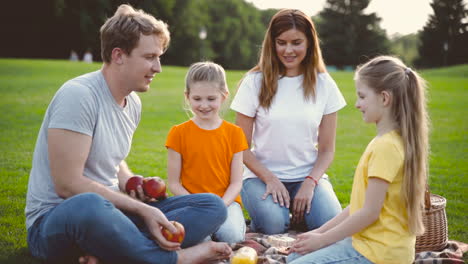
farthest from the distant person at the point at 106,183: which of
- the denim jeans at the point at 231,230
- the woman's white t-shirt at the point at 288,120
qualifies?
the woman's white t-shirt at the point at 288,120

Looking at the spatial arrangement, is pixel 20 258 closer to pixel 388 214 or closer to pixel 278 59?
pixel 388 214

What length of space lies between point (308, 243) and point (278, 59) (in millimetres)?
1980

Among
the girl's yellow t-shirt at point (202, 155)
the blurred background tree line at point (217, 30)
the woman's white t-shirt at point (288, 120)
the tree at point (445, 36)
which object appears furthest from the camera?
the tree at point (445, 36)

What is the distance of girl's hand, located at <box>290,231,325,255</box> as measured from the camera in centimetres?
321

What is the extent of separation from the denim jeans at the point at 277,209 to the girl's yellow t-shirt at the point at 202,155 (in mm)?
373

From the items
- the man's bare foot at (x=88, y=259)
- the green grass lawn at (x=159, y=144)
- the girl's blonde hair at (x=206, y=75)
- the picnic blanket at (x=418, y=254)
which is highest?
the girl's blonde hair at (x=206, y=75)

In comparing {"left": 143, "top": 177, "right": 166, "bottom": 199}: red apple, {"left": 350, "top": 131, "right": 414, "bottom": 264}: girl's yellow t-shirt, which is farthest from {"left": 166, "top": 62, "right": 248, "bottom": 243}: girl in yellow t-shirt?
{"left": 350, "top": 131, "right": 414, "bottom": 264}: girl's yellow t-shirt

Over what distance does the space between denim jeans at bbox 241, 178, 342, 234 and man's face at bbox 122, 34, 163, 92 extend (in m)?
1.52

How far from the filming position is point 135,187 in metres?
3.72

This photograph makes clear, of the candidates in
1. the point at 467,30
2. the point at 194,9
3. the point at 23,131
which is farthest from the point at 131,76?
the point at 467,30

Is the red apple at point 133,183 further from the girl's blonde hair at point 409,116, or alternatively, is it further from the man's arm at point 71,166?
the girl's blonde hair at point 409,116

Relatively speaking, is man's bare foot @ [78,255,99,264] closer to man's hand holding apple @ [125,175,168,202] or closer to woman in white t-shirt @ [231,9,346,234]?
man's hand holding apple @ [125,175,168,202]

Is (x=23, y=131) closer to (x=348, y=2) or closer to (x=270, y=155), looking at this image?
(x=270, y=155)

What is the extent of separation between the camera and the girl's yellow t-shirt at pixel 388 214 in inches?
114
